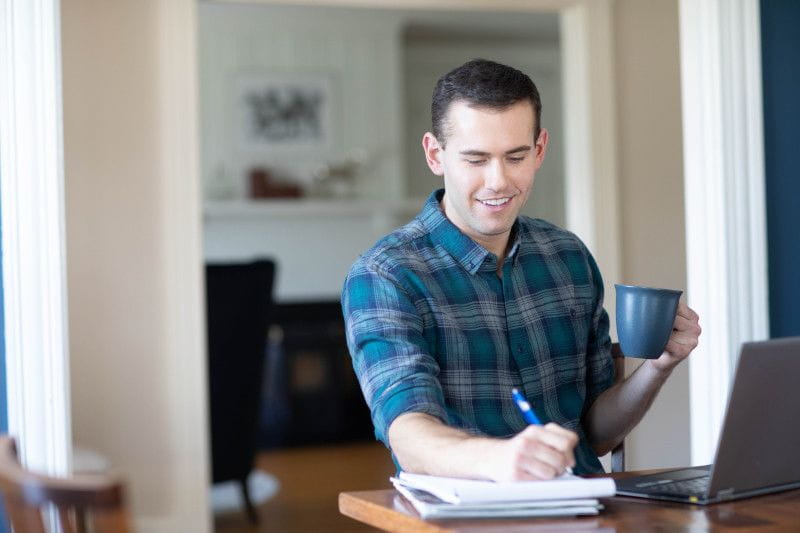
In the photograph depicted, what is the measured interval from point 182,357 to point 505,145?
2.34 metres

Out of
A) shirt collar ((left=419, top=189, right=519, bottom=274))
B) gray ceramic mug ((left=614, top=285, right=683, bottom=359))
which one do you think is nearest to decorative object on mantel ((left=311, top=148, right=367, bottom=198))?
shirt collar ((left=419, top=189, right=519, bottom=274))

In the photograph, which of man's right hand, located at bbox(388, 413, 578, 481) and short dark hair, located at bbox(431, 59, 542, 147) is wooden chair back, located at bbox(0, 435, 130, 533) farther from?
short dark hair, located at bbox(431, 59, 542, 147)

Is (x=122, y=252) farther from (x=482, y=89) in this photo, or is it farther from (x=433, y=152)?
(x=482, y=89)

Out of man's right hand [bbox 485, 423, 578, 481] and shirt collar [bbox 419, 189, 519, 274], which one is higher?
shirt collar [bbox 419, 189, 519, 274]

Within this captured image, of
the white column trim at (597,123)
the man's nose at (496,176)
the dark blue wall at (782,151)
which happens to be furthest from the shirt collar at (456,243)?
the white column trim at (597,123)

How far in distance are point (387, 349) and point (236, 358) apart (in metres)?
3.03

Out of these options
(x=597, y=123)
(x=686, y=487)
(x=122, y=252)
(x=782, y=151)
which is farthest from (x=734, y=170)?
(x=122, y=252)

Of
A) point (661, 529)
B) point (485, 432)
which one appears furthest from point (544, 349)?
point (661, 529)

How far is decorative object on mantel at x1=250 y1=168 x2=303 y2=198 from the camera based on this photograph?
7.15 metres

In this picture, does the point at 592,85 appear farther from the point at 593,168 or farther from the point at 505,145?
the point at 505,145

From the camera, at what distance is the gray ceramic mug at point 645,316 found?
1.54 m

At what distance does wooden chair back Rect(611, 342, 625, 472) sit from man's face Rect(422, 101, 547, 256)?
13.5 inches

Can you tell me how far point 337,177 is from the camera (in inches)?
290

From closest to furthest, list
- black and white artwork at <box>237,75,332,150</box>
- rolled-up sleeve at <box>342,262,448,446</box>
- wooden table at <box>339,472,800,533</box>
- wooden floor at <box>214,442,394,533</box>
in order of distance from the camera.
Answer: wooden table at <box>339,472,800,533</box>
rolled-up sleeve at <box>342,262,448,446</box>
wooden floor at <box>214,442,394,533</box>
black and white artwork at <box>237,75,332,150</box>
